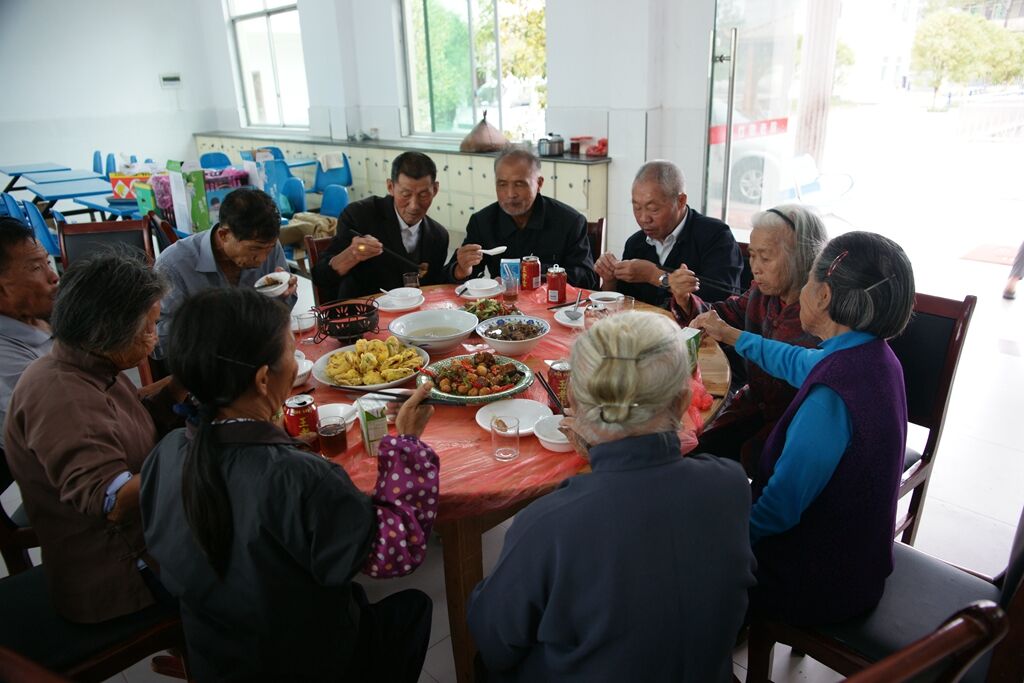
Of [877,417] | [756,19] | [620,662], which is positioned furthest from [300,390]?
[756,19]

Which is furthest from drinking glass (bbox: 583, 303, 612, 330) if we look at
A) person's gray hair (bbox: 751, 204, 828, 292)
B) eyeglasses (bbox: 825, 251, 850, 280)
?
eyeglasses (bbox: 825, 251, 850, 280)

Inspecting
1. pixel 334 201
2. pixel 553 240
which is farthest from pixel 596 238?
pixel 334 201

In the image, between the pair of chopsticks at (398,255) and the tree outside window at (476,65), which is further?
the tree outside window at (476,65)

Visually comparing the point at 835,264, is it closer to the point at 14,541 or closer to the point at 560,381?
the point at 560,381

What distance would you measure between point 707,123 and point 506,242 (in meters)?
2.24

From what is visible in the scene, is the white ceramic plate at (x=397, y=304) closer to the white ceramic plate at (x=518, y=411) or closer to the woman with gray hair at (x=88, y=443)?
the white ceramic plate at (x=518, y=411)

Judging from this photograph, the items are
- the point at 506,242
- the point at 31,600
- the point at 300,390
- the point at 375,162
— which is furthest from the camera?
the point at 375,162

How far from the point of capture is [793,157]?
500 centimetres

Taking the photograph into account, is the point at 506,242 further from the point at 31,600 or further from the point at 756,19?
the point at 756,19

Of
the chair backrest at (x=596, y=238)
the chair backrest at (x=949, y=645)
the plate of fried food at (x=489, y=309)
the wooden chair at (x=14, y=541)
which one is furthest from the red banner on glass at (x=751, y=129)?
the wooden chair at (x=14, y=541)

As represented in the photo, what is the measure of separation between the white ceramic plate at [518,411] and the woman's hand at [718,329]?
24.8 inches

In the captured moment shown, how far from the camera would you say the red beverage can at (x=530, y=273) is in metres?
2.75

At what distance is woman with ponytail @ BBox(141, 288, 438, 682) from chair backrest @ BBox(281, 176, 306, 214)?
5.18m

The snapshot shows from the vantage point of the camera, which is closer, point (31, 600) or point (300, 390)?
point (31, 600)
